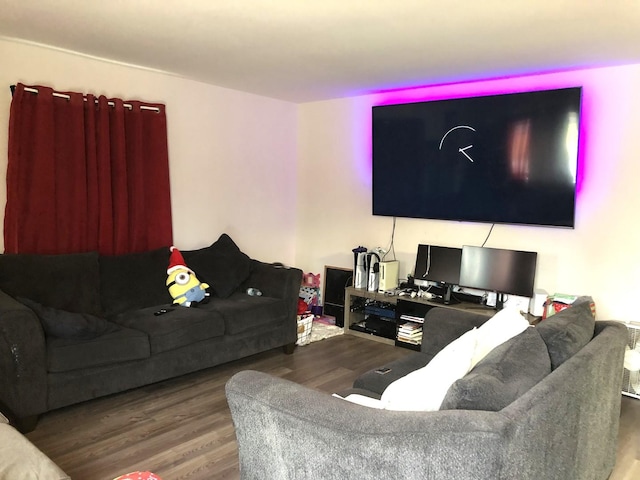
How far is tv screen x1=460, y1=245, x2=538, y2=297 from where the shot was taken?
4051mm

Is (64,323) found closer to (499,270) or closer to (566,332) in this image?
(566,332)

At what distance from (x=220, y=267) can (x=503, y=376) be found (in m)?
3.03

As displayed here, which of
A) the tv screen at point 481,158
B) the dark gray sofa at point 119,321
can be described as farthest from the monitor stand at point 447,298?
the dark gray sofa at point 119,321

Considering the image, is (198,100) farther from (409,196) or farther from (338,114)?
(409,196)

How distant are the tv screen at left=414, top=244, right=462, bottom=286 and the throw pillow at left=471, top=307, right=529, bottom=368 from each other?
7.08 ft

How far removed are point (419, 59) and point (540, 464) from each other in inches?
117

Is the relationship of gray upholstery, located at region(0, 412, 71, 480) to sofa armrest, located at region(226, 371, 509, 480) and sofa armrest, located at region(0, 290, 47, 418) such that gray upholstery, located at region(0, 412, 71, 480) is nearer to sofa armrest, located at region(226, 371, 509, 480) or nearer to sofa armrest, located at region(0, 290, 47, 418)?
sofa armrest, located at region(226, 371, 509, 480)

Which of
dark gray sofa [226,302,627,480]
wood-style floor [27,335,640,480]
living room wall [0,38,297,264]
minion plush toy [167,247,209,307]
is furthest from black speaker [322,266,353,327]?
dark gray sofa [226,302,627,480]

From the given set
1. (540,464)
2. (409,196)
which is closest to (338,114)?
(409,196)

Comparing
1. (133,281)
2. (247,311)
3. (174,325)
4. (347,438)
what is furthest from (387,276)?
(347,438)

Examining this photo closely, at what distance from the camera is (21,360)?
2750 millimetres

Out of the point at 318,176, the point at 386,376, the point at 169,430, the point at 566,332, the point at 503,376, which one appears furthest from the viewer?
the point at 318,176

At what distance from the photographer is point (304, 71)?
13.5ft

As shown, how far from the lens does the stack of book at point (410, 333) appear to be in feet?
14.7
